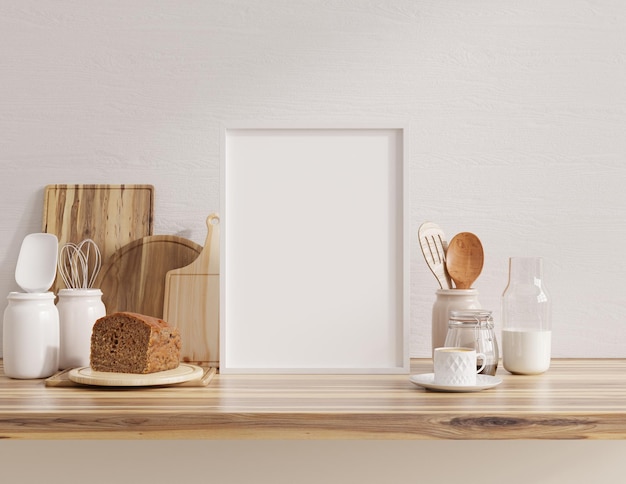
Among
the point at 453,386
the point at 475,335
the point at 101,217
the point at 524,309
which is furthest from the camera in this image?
the point at 101,217

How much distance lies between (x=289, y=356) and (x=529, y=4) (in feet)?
2.72

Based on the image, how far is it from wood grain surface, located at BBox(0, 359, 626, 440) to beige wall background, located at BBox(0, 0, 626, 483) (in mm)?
463

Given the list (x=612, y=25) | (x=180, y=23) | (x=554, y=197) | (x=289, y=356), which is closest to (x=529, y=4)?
(x=612, y=25)

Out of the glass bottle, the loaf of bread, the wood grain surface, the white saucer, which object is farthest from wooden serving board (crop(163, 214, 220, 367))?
the glass bottle

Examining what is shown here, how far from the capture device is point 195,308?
3.89ft

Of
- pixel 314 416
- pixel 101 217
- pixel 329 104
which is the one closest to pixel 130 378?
pixel 314 416

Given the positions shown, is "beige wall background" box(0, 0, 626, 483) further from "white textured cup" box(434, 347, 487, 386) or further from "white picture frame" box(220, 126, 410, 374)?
"white textured cup" box(434, 347, 487, 386)

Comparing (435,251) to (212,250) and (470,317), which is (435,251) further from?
(212,250)

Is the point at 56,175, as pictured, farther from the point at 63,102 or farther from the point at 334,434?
the point at 334,434

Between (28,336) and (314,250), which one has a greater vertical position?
(314,250)

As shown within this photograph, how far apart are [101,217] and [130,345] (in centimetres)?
36

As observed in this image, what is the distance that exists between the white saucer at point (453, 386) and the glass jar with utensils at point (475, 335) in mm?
53

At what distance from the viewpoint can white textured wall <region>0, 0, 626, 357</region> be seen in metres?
1.35

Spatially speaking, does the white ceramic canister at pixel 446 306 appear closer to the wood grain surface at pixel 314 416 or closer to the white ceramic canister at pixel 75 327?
the wood grain surface at pixel 314 416
